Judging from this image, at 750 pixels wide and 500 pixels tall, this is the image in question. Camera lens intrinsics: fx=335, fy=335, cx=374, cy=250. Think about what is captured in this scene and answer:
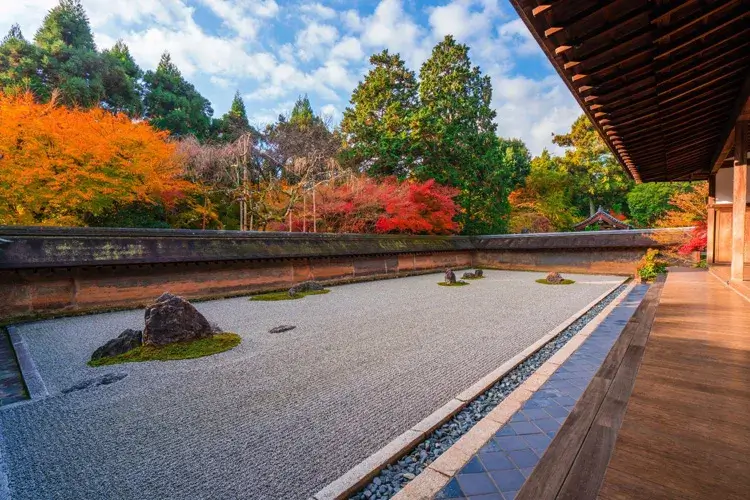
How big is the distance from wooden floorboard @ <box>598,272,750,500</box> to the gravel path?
A: 1544mm

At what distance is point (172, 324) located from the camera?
15.5ft

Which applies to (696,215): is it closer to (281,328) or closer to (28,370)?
(281,328)

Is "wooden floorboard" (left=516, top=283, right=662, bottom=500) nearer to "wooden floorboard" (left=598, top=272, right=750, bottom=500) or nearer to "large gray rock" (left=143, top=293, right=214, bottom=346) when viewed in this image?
"wooden floorboard" (left=598, top=272, right=750, bottom=500)

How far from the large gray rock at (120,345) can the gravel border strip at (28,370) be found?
569 millimetres

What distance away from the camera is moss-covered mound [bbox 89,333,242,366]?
423 cm

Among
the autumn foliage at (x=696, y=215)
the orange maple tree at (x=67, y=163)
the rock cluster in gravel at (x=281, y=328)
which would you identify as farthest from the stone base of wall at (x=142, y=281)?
the autumn foliage at (x=696, y=215)

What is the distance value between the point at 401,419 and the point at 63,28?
37.5m

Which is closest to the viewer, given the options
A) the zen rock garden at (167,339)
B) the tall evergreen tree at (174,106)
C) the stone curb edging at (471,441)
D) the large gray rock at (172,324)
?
the stone curb edging at (471,441)

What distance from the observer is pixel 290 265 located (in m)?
10.6

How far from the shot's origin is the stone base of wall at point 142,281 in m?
6.32

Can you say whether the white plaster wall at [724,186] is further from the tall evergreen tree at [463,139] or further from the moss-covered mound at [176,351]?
the tall evergreen tree at [463,139]

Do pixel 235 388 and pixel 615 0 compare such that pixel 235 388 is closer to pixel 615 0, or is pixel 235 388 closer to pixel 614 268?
pixel 615 0

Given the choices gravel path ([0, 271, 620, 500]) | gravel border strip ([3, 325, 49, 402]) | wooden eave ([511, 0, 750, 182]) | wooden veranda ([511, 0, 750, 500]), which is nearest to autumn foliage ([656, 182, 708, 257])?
wooden veranda ([511, 0, 750, 500])

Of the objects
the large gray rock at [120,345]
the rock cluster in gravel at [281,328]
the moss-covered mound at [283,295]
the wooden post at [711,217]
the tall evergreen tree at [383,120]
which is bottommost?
the moss-covered mound at [283,295]
